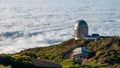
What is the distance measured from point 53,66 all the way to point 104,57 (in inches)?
1049

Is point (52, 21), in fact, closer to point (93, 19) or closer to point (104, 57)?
point (93, 19)

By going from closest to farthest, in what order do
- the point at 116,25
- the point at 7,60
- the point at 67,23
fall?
the point at 7,60
the point at 116,25
the point at 67,23

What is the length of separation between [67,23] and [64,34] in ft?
99.8

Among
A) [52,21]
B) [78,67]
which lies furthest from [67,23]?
[78,67]

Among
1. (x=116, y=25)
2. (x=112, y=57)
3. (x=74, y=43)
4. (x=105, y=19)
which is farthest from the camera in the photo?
(x=105, y=19)

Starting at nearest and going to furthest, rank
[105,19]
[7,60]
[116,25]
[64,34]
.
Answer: [7,60] < [64,34] < [116,25] < [105,19]

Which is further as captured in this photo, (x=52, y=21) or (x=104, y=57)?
(x=52, y=21)

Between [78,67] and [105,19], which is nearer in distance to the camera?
[78,67]

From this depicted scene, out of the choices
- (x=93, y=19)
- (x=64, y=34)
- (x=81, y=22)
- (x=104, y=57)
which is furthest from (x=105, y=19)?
(x=104, y=57)

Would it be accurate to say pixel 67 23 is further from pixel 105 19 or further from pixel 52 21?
pixel 105 19

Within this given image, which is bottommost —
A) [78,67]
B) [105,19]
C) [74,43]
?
[105,19]

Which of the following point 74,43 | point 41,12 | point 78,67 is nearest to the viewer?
point 78,67

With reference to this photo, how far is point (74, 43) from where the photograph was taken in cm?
6856

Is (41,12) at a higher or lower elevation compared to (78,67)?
lower
